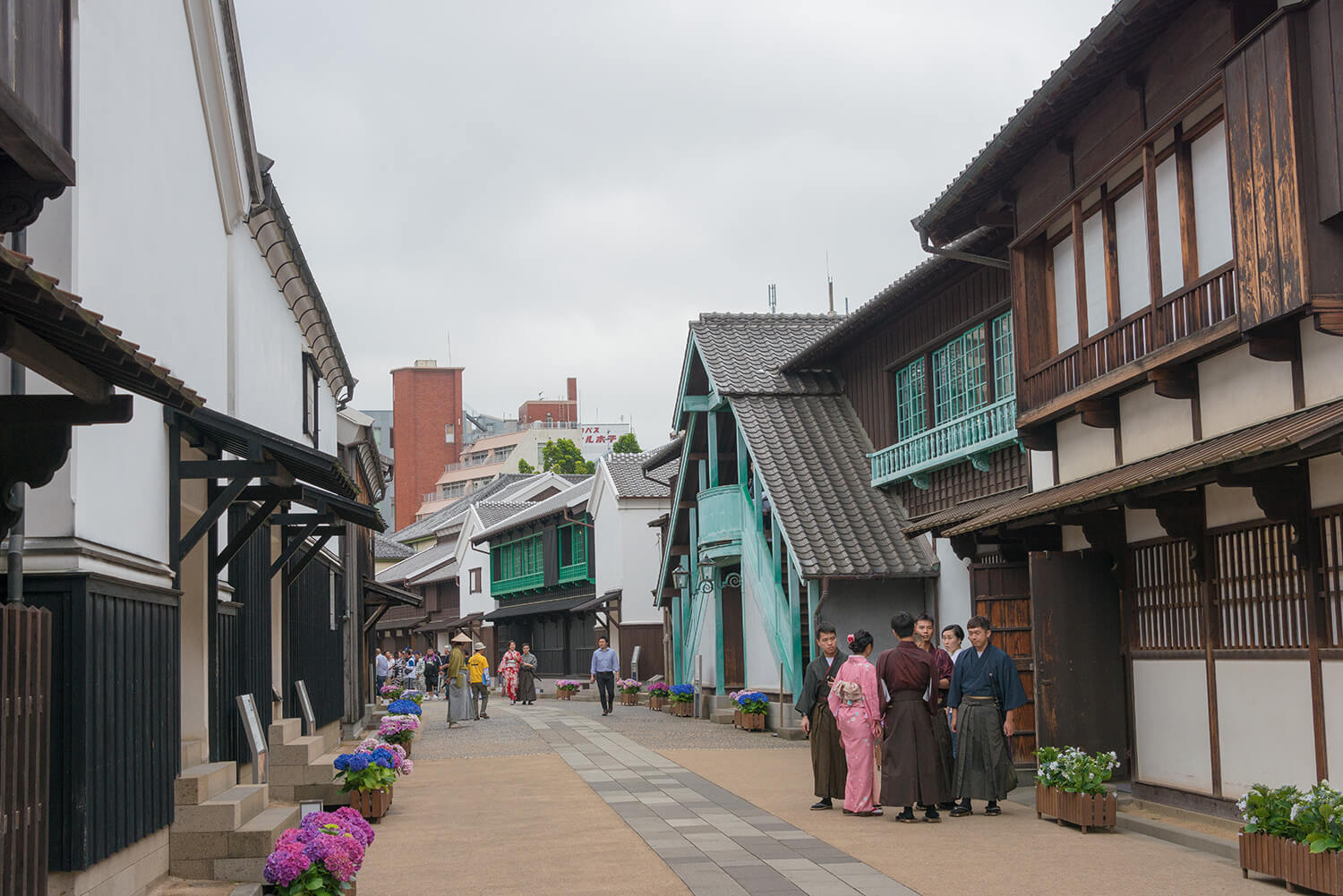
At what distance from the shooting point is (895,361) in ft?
73.2

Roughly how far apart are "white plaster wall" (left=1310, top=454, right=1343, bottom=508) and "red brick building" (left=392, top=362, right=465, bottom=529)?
92.9 m

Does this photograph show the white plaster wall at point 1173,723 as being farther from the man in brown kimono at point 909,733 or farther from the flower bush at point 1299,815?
the flower bush at point 1299,815

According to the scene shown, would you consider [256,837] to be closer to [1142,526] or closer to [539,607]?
[1142,526]

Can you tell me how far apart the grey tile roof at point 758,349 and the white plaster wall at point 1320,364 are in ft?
49.7

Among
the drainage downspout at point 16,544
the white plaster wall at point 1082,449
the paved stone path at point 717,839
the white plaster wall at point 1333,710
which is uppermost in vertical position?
the white plaster wall at point 1082,449

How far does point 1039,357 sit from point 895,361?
7.88 meters

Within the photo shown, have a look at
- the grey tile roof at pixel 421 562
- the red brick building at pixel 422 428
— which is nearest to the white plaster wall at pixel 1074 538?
the grey tile roof at pixel 421 562

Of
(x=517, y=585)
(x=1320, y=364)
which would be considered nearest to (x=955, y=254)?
(x=1320, y=364)

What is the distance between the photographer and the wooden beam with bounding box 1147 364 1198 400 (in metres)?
11.3

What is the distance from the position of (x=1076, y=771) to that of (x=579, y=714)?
2235 centimetres

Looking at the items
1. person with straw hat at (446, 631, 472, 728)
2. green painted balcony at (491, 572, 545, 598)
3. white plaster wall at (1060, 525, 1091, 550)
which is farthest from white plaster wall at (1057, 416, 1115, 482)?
green painted balcony at (491, 572, 545, 598)

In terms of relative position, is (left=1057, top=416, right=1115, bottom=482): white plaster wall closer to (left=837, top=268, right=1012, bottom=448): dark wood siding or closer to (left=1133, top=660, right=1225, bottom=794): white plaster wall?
(left=1133, top=660, right=1225, bottom=794): white plaster wall

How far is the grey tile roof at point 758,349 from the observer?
985 inches

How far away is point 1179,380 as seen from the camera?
37.1ft
